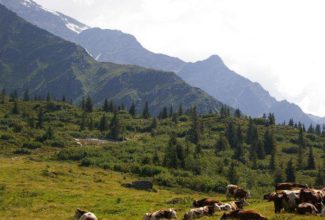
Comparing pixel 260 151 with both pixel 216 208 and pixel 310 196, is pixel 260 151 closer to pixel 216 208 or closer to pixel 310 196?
pixel 216 208

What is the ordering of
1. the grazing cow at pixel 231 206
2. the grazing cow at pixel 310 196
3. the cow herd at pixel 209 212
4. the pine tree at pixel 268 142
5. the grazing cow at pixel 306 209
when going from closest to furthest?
the cow herd at pixel 209 212
the grazing cow at pixel 306 209
the grazing cow at pixel 310 196
the grazing cow at pixel 231 206
the pine tree at pixel 268 142

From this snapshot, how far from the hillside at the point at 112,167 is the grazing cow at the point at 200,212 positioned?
1394 millimetres

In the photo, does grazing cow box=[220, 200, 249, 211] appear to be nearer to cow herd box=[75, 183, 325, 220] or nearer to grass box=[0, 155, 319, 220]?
cow herd box=[75, 183, 325, 220]

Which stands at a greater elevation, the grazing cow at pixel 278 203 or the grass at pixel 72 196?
the grazing cow at pixel 278 203

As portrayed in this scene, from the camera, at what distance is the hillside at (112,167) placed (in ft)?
155

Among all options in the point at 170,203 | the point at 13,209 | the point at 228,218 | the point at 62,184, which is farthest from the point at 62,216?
the point at 62,184

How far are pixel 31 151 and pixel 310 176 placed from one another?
6556 cm

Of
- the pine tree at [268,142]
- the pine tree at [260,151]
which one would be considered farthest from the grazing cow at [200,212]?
the pine tree at [268,142]

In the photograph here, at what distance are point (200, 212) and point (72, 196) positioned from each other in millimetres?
23907

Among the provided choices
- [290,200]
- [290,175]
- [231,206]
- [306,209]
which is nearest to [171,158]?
[290,175]

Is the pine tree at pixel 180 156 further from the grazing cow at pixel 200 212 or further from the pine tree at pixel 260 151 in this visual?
the grazing cow at pixel 200 212

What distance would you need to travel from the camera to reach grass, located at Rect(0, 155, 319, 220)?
1556 inches

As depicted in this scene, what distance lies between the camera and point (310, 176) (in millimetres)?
115750

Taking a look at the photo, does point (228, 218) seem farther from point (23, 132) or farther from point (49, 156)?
point (23, 132)
